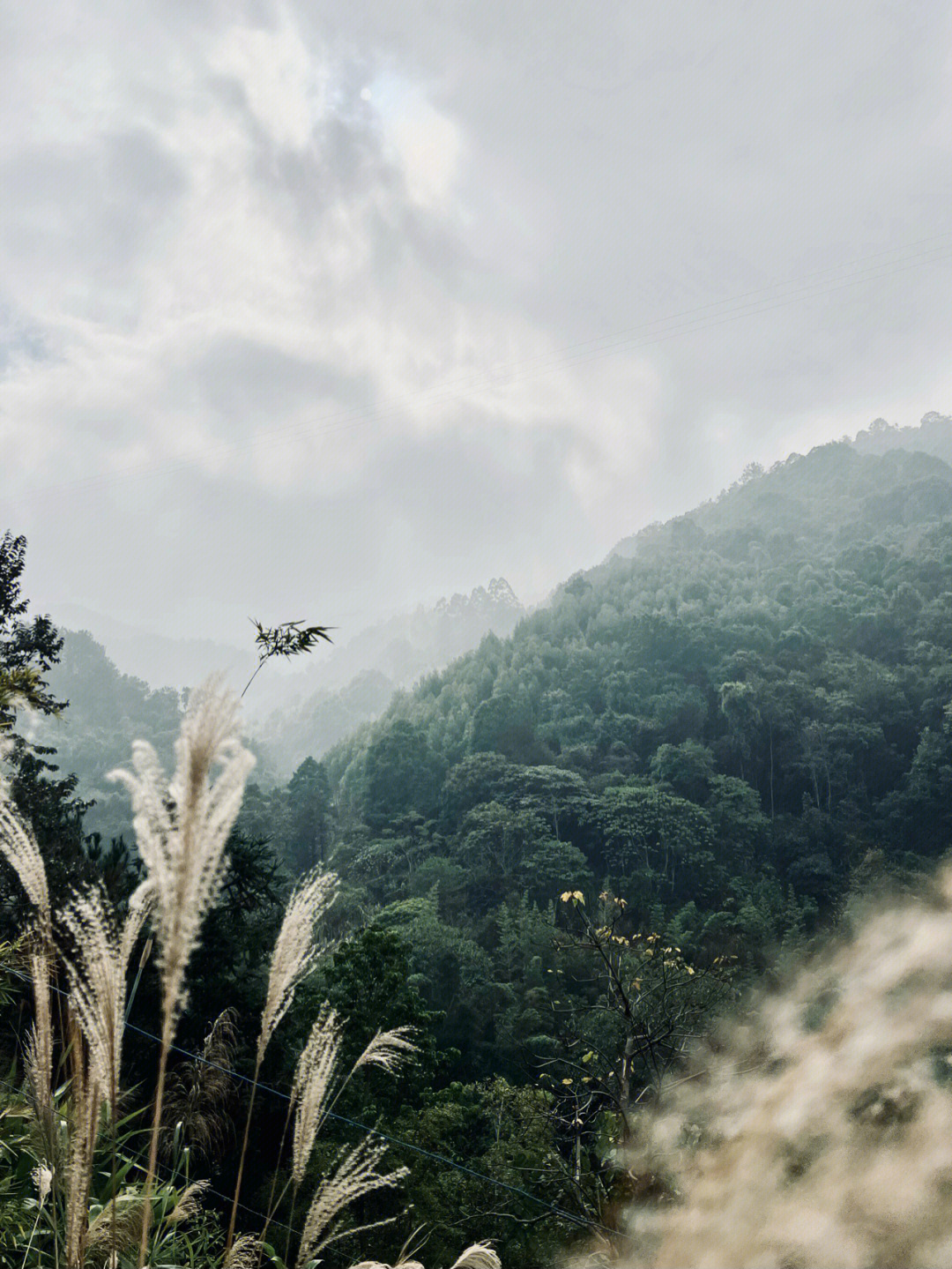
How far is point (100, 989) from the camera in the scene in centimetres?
104

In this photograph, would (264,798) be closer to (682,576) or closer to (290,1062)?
(290,1062)

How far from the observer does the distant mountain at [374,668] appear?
100 meters

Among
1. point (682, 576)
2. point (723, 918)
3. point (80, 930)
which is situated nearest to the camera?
point (80, 930)

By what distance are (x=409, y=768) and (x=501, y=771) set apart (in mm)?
6318

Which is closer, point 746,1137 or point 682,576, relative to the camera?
point 746,1137

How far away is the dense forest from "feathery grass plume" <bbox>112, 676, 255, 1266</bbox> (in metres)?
1.39

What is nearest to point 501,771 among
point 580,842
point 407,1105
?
point 580,842

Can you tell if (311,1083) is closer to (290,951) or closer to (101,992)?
(290,951)

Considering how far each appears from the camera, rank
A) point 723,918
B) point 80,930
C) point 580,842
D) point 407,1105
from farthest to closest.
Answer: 1. point 580,842
2. point 723,918
3. point 407,1105
4. point 80,930

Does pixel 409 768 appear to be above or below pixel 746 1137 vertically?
above

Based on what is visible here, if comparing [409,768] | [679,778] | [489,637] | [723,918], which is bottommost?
[723,918]

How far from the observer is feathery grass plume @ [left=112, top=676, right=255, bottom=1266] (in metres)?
0.95

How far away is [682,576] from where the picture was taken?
65688 millimetres

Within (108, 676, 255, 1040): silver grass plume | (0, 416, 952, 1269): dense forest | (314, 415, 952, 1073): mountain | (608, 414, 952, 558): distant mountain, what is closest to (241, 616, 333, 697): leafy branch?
(0, 416, 952, 1269): dense forest
